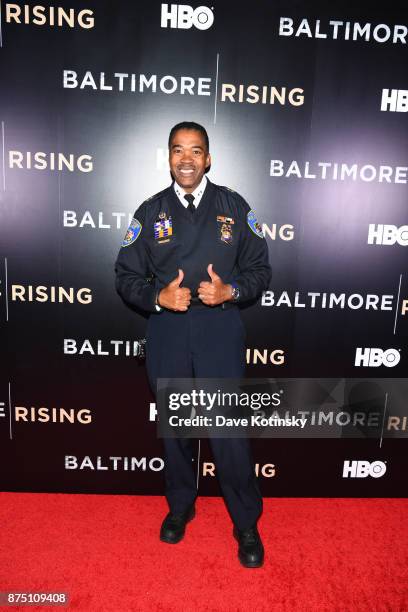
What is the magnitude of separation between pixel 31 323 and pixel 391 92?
210 centimetres

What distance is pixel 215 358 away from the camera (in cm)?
209

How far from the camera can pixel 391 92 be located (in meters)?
2.28

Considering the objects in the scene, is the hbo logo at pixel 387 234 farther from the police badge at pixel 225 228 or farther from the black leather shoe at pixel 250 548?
the black leather shoe at pixel 250 548

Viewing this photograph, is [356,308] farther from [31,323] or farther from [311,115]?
[31,323]

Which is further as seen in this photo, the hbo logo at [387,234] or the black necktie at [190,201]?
the hbo logo at [387,234]

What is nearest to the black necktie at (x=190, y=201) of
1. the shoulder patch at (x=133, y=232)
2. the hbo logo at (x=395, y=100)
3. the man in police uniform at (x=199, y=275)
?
the man in police uniform at (x=199, y=275)

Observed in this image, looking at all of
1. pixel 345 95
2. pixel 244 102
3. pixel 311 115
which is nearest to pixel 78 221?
pixel 244 102

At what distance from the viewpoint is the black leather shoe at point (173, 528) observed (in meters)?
2.22

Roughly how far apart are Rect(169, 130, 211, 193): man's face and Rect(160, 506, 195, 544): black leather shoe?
5.09 ft

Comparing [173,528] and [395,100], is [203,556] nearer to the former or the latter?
[173,528]

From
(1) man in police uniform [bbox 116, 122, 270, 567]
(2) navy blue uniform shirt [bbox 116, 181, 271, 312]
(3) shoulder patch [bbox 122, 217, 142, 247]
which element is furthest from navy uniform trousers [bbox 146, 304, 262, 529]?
(3) shoulder patch [bbox 122, 217, 142, 247]

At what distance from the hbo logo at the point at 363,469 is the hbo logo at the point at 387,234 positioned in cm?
121

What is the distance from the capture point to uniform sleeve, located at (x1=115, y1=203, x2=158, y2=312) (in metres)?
2.09

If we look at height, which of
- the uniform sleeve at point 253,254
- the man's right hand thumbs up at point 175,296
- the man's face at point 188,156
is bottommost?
the man's right hand thumbs up at point 175,296
